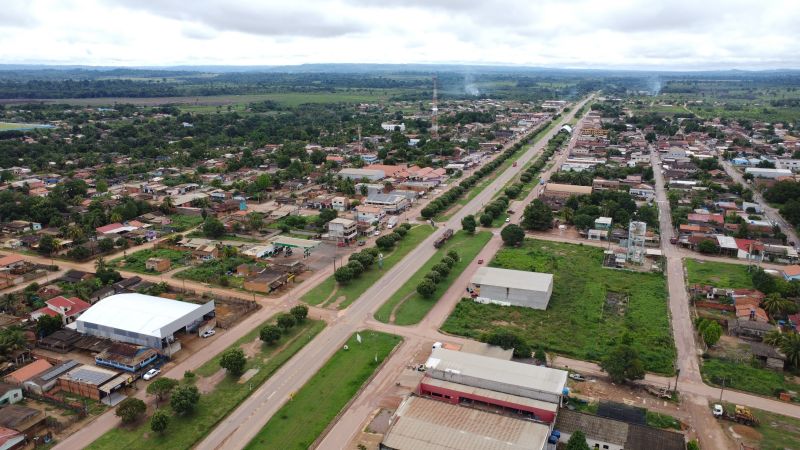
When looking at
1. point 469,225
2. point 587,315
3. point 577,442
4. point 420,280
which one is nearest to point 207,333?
point 420,280

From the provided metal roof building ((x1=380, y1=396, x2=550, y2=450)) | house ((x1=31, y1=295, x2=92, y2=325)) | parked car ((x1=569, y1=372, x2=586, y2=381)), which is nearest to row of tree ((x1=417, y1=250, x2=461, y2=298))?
parked car ((x1=569, y1=372, x2=586, y2=381))

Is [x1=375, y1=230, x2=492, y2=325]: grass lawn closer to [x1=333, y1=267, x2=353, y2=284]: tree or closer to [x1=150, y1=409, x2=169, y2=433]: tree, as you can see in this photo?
[x1=333, y1=267, x2=353, y2=284]: tree

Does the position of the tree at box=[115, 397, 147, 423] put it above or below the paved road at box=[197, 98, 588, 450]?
above

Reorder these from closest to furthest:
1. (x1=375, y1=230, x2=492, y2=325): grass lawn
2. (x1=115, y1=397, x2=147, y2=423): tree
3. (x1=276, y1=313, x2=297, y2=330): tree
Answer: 1. (x1=115, y1=397, x2=147, y2=423): tree
2. (x1=276, y1=313, x2=297, y2=330): tree
3. (x1=375, y1=230, x2=492, y2=325): grass lawn

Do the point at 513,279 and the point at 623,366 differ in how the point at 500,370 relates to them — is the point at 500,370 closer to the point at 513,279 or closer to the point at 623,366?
the point at 623,366

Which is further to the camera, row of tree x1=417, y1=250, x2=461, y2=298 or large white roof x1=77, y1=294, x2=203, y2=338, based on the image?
row of tree x1=417, y1=250, x2=461, y2=298

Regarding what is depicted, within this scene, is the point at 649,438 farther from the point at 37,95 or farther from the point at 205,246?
the point at 37,95

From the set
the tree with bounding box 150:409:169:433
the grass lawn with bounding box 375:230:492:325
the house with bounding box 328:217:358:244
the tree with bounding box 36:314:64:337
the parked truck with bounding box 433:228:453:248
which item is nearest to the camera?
the tree with bounding box 150:409:169:433

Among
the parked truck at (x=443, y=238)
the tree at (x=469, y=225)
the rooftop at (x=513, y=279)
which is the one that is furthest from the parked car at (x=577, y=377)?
the tree at (x=469, y=225)
